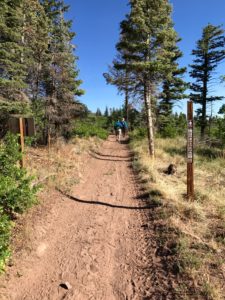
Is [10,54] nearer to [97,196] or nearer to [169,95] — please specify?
[97,196]

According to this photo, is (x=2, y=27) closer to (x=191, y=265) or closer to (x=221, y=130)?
(x=191, y=265)

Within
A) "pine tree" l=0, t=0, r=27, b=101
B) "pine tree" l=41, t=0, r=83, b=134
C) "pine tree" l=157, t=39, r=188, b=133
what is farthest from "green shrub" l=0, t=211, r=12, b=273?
"pine tree" l=157, t=39, r=188, b=133

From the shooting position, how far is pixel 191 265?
3705 millimetres

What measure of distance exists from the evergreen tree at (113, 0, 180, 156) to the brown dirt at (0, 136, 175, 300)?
7373mm

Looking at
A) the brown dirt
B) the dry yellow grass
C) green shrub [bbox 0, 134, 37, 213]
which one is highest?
green shrub [bbox 0, 134, 37, 213]

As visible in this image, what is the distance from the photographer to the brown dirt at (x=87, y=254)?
3510mm

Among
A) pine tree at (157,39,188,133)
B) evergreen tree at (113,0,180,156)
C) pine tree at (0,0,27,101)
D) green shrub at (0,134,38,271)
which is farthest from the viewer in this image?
pine tree at (157,39,188,133)

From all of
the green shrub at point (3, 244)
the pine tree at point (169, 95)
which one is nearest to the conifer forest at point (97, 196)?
the green shrub at point (3, 244)

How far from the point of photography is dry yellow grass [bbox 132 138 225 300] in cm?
350

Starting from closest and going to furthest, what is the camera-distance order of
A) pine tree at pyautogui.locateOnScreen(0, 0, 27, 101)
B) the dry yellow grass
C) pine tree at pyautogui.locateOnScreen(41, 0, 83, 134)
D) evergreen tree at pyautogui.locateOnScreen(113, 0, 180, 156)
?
1. the dry yellow grass
2. pine tree at pyautogui.locateOnScreen(0, 0, 27, 101)
3. evergreen tree at pyautogui.locateOnScreen(113, 0, 180, 156)
4. pine tree at pyautogui.locateOnScreen(41, 0, 83, 134)

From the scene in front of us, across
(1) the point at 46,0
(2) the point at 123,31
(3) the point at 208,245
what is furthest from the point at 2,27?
(3) the point at 208,245

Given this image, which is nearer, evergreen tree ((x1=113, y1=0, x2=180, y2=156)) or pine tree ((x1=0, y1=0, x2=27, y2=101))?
pine tree ((x1=0, y1=0, x2=27, y2=101))

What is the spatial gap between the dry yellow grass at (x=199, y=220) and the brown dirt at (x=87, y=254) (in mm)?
518

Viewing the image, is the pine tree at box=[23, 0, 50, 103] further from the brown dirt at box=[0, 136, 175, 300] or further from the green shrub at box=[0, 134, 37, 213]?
the brown dirt at box=[0, 136, 175, 300]
